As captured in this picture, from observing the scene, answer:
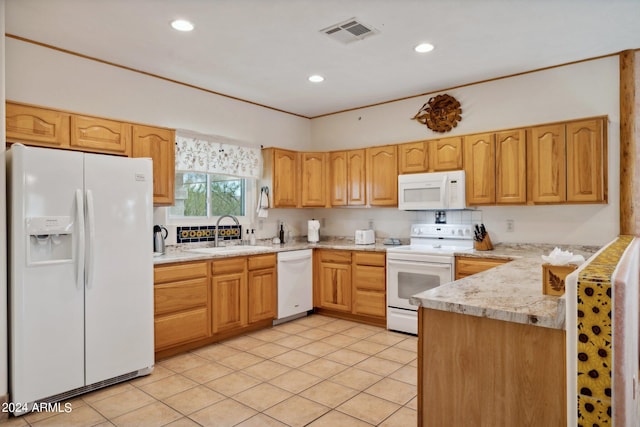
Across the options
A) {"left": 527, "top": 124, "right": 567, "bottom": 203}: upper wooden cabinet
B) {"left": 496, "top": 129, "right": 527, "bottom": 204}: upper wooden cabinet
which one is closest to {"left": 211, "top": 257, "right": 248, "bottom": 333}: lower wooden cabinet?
{"left": 496, "top": 129, "right": 527, "bottom": 204}: upper wooden cabinet

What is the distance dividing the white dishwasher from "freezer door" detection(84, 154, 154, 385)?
1620 millimetres

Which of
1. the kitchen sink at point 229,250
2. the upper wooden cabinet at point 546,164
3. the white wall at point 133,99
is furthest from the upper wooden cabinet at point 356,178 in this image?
the upper wooden cabinet at point 546,164

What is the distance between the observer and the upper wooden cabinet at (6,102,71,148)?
9.31ft

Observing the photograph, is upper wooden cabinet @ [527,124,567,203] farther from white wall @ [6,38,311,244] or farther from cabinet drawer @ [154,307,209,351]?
cabinet drawer @ [154,307,209,351]

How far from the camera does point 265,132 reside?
520 centimetres

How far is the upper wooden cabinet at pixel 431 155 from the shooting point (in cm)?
416

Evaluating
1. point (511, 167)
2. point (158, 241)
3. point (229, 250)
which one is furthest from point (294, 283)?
point (511, 167)

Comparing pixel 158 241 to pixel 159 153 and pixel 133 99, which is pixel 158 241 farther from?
pixel 133 99

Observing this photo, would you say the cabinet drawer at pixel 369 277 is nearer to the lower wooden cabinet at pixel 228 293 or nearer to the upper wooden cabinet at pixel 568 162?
the lower wooden cabinet at pixel 228 293

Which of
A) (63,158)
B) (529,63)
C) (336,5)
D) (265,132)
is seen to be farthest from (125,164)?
(529,63)

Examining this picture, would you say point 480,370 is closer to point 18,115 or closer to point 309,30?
point 309,30

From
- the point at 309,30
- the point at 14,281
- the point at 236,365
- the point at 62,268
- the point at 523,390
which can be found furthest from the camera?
the point at 236,365

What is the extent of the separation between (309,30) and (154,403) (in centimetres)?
287

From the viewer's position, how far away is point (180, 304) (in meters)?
3.50
